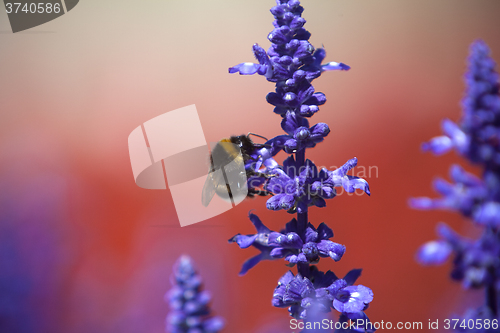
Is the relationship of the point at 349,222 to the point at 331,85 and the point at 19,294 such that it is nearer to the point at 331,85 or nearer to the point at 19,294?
the point at 331,85

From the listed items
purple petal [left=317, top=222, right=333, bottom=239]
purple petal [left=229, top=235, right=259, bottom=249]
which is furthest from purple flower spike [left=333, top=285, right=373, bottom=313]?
purple petal [left=229, top=235, right=259, bottom=249]

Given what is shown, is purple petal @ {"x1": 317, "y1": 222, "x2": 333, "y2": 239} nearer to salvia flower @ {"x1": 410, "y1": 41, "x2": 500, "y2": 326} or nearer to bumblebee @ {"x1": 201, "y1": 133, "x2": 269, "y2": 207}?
bumblebee @ {"x1": 201, "y1": 133, "x2": 269, "y2": 207}

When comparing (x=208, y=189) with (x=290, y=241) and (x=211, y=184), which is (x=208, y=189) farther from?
(x=290, y=241)

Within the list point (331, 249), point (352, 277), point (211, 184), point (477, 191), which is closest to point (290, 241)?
point (331, 249)

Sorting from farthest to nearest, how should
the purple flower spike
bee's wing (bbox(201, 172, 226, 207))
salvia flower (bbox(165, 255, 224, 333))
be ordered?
1. bee's wing (bbox(201, 172, 226, 207))
2. salvia flower (bbox(165, 255, 224, 333))
3. the purple flower spike

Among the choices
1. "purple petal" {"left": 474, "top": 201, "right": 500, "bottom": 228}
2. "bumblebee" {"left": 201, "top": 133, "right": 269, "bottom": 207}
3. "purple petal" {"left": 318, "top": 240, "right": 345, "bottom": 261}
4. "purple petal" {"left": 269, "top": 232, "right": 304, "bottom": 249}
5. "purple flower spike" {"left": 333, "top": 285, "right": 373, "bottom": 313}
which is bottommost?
"purple flower spike" {"left": 333, "top": 285, "right": 373, "bottom": 313}

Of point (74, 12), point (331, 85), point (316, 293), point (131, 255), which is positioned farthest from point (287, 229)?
point (74, 12)

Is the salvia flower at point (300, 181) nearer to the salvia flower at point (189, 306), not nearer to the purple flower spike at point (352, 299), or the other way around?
Answer: the purple flower spike at point (352, 299)

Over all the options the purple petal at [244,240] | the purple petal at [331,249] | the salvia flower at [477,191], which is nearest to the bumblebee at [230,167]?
the purple petal at [244,240]
